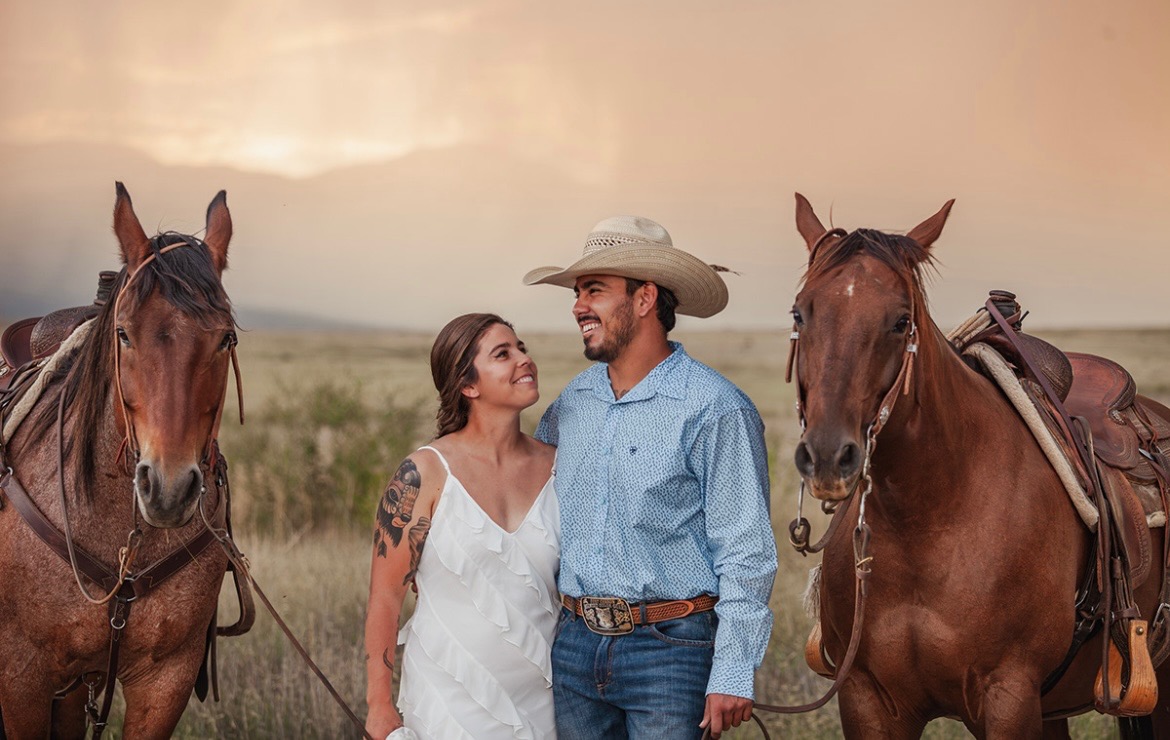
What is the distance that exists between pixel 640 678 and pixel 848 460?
33.8 inches

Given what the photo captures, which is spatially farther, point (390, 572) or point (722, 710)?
point (390, 572)

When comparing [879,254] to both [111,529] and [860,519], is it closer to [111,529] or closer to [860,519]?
[860,519]

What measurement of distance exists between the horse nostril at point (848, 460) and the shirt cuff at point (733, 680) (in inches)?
24.5

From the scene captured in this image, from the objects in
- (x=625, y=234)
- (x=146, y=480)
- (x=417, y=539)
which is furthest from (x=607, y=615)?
(x=146, y=480)

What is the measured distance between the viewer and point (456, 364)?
338 centimetres

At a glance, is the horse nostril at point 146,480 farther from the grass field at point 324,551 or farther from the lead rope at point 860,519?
the grass field at point 324,551

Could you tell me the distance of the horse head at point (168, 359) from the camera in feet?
9.04

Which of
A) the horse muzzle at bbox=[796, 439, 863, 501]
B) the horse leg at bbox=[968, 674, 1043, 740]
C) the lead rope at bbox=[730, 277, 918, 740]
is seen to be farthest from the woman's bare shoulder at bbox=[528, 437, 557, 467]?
the horse leg at bbox=[968, 674, 1043, 740]

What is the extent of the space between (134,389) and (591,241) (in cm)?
139

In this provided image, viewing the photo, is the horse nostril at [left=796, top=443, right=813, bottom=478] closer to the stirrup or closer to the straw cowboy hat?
the straw cowboy hat

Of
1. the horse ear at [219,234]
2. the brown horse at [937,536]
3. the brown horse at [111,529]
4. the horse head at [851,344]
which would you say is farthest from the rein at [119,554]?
the brown horse at [937,536]

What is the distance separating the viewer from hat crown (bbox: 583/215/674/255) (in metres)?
3.38

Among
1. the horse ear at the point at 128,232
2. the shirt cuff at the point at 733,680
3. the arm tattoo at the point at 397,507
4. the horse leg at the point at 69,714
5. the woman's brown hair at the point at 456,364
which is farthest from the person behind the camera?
the horse leg at the point at 69,714

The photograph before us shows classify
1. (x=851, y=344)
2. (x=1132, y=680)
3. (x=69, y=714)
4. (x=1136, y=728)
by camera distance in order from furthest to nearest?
(x=1136, y=728)
(x=69, y=714)
(x=1132, y=680)
(x=851, y=344)
